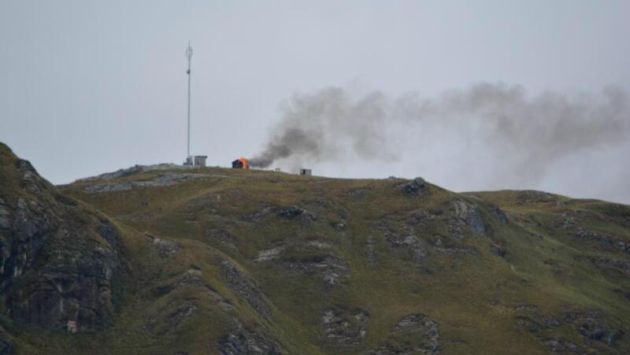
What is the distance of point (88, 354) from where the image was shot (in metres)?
200

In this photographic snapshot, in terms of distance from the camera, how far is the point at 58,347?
19900cm

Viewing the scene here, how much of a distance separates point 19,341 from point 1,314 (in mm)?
5755

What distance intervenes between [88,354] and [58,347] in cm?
398

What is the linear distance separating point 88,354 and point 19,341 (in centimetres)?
942

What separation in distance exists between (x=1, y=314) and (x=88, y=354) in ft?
40.8

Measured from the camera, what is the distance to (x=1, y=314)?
19938 cm

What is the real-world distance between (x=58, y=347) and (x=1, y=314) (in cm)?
861

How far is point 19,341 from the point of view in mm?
195625

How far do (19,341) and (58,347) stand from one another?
5.67 metres
